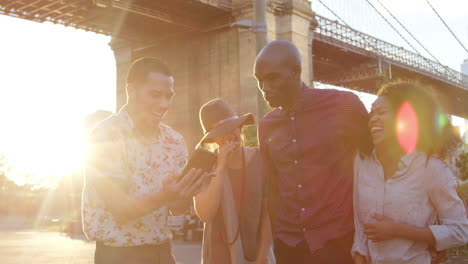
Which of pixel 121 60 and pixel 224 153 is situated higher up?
pixel 121 60

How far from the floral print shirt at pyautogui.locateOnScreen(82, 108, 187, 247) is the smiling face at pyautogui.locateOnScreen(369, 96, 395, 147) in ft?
3.62

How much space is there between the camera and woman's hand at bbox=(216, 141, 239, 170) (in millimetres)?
3811

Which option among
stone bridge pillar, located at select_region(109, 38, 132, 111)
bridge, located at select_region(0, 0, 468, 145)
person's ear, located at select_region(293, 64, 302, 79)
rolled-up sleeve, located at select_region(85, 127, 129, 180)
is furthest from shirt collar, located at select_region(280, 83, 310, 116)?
stone bridge pillar, located at select_region(109, 38, 132, 111)

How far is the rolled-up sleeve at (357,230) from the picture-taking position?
3.08 m

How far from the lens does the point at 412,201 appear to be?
300 centimetres

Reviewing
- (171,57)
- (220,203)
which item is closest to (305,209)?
(220,203)

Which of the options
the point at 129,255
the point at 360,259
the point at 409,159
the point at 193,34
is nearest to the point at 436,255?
the point at 360,259

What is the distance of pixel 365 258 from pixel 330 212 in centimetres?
32

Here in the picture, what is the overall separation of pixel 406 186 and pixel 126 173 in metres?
1.41

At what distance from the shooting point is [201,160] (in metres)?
3.02

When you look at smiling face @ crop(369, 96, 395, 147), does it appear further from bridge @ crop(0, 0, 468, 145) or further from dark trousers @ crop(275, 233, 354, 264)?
bridge @ crop(0, 0, 468, 145)

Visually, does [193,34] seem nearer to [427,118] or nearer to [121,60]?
[121,60]

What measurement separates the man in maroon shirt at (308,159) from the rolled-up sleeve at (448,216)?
1.50 feet

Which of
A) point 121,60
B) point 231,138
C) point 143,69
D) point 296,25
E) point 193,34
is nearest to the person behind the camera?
point 143,69
